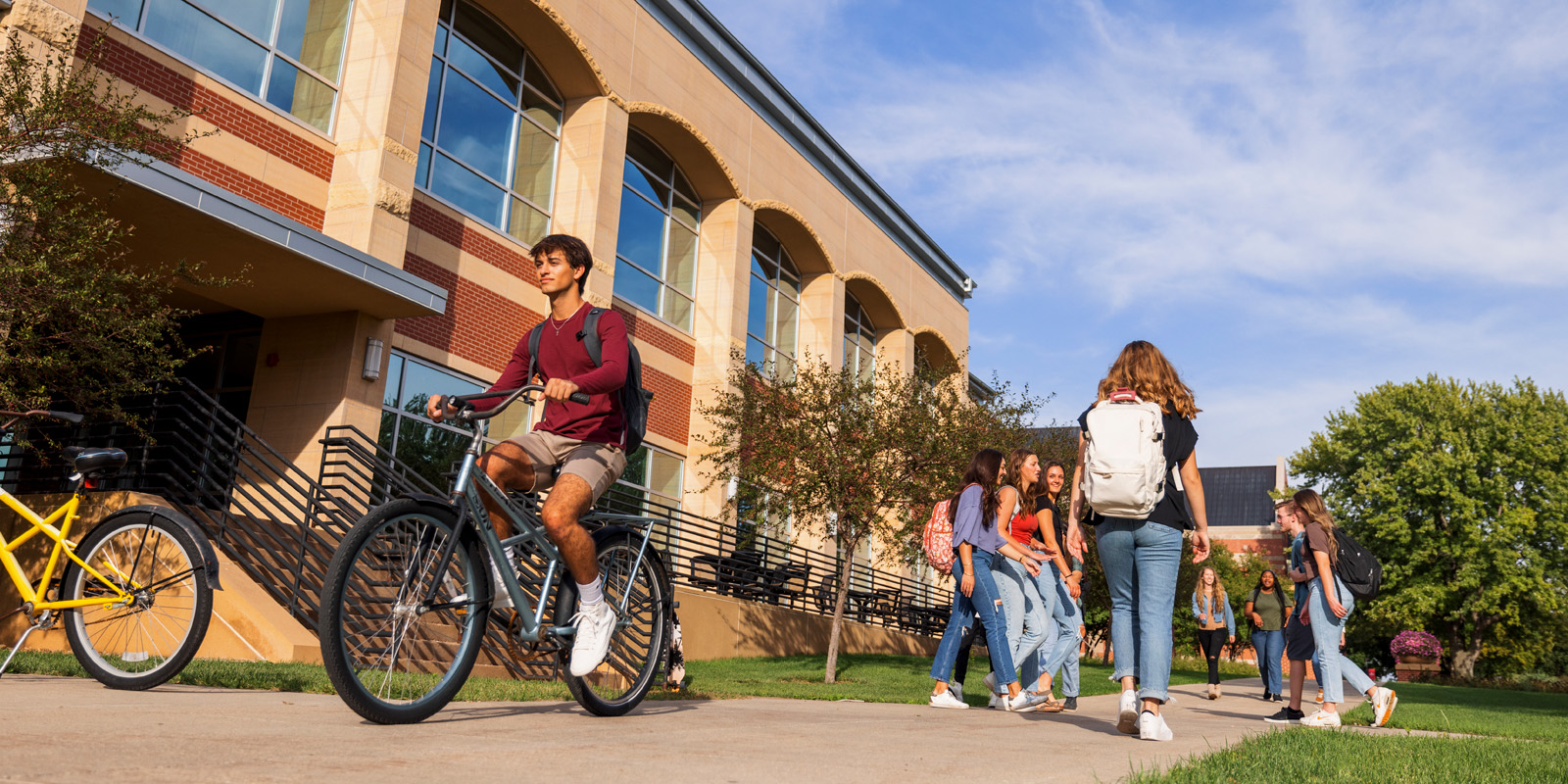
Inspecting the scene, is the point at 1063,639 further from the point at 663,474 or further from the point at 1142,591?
the point at 663,474

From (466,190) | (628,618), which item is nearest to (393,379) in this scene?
(466,190)

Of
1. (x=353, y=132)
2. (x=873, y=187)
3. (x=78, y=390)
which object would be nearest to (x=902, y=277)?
(x=873, y=187)

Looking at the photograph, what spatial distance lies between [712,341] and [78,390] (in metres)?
13.8

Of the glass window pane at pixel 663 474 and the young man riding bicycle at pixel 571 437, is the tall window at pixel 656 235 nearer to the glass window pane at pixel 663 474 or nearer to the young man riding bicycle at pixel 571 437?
the glass window pane at pixel 663 474

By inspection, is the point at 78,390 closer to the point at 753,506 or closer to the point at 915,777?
the point at 915,777

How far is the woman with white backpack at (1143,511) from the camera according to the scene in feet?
16.6

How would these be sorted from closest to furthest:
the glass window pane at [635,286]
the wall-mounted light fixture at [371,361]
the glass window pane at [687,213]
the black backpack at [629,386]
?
the black backpack at [629,386]
the wall-mounted light fixture at [371,361]
the glass window pane at [635,286]
the glass window pane at [687,213]

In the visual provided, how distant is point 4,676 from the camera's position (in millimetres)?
5312

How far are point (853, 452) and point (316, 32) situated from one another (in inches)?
353

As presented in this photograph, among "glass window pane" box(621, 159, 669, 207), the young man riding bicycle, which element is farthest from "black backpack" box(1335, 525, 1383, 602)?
"glass window pane" box(621, 159, 669, 207)

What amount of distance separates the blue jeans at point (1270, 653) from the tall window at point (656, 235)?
1177 centimetres

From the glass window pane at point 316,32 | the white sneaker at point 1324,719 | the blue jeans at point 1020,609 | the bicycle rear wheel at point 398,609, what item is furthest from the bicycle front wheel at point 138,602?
the glass window pane at point 316,32

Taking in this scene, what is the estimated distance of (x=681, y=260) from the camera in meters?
21.5

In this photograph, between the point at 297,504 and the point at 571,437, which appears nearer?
the point at 571,437
